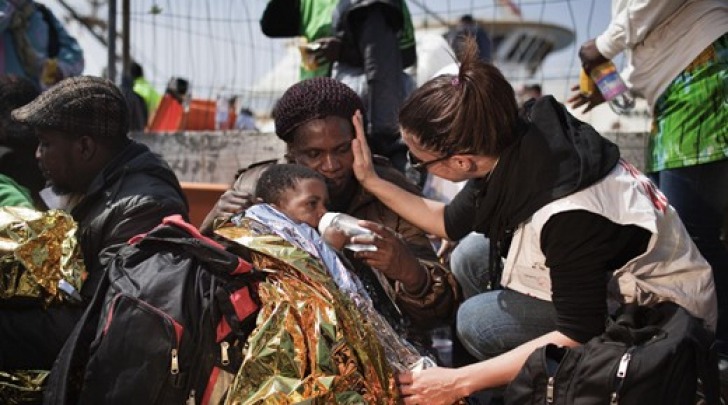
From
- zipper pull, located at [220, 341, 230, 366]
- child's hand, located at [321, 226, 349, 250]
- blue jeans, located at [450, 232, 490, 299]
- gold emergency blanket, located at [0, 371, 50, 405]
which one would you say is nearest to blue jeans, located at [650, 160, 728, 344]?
blue jeans, located at [450, 232, 490, 299]

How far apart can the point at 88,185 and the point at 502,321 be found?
167 centimetres

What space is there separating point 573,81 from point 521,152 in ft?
8.92

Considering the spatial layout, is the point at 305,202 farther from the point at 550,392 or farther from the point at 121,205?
the point at 550,392

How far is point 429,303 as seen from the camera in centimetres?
277

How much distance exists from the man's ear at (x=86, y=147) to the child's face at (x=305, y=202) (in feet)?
2.59

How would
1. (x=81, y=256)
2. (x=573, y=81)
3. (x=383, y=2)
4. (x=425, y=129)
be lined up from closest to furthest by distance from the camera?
1. (x=425, y=129)
2. (x=81, y=256)
3. (x=383, y=2)
4. (x=573, y=81)

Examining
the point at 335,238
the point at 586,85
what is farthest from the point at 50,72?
the point at 586,85

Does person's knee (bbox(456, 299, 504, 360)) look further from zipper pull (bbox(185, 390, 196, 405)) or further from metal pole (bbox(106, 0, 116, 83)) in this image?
metal pole (bbox(106, 0, 116, 83))

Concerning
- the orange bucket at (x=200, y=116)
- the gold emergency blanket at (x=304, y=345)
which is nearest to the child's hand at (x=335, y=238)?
the gold emergency blanket at (x=304, y=345)

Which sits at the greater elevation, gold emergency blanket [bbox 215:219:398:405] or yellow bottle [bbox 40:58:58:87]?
yellow bottle [bbox 40:58:58:87]

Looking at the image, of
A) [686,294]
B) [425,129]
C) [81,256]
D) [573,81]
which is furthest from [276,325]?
[573,81]

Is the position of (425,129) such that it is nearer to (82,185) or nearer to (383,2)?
(82,185)

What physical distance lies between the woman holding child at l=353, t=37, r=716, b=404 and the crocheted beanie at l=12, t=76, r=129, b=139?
4.02ft

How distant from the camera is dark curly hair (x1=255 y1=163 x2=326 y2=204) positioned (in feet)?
9.27
